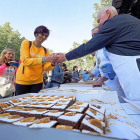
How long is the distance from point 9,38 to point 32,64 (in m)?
20.8

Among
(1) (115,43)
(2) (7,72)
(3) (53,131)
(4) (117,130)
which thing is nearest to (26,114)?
(3) (53,131)

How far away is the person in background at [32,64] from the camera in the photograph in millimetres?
1775

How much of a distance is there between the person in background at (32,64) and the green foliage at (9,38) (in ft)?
58.7

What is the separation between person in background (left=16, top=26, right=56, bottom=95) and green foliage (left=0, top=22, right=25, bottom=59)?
1788cm

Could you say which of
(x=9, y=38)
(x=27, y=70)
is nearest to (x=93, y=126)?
(x=27, y=70)

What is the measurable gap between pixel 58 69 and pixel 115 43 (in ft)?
8.27

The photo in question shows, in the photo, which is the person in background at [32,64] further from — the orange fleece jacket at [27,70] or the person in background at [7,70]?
the person in background at [7,70]

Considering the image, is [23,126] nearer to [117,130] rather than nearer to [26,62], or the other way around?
[117,130]

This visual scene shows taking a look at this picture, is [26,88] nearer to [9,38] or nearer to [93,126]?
[93,126]

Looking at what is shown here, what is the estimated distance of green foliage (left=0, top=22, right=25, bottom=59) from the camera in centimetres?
1852

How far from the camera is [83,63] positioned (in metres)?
29.2

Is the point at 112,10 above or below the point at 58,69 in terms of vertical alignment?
above

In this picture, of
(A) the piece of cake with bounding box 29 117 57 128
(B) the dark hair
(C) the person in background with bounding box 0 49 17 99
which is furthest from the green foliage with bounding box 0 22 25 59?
(A) the piece of cake with bounding box 29 117 57 128

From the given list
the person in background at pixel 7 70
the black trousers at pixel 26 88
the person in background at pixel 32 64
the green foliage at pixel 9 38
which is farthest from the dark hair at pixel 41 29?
the green foliage at pixel 9 38
